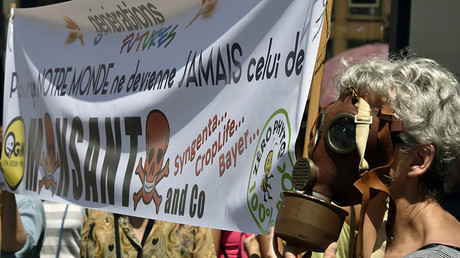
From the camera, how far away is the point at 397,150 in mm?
2043

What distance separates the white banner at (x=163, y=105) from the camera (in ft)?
8.05

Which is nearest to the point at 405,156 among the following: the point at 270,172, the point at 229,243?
the point at 270,172

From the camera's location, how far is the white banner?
245 cm

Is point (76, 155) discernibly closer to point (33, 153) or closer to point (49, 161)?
point (49, 161)

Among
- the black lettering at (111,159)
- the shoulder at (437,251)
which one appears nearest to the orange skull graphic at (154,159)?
the black lettering at (111,159)

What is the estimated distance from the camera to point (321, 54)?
2297mm

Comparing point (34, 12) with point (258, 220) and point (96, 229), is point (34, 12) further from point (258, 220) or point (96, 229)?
point (258, 220)

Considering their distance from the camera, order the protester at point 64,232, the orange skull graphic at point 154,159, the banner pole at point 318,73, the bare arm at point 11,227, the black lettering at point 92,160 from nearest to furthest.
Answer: the banner pole at point 318,73 → the orange skull graphic at point 154,159 → the black lettering at point 92,160 → the bare arm at point 11,227 → the protester at point 64,232

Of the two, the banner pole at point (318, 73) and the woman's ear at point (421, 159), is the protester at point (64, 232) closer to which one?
the banner pole at point (318, 73)

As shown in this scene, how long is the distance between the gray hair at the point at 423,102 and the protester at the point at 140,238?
158cm

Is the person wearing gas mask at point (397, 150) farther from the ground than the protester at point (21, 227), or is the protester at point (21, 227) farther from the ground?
the person wearing gas mask at point (397, 150)

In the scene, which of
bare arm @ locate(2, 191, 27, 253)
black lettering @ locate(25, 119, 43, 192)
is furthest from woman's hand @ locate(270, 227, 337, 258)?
bare arm @ locate(2, 191, 27, 253)

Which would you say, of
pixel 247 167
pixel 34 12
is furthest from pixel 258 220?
pixel 34 12

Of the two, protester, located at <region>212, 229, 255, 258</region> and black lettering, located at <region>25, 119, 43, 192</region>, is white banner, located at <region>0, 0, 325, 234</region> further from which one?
protester, located at <region>212, 229, 255, 258</region>
